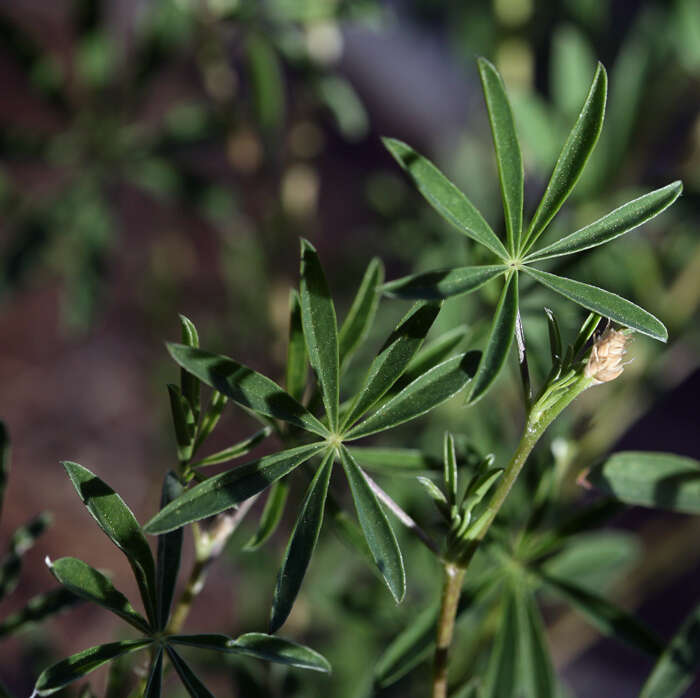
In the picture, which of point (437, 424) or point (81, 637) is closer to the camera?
point (437, 424)

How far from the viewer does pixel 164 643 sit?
1.57ft

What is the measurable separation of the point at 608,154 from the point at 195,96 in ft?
5.52

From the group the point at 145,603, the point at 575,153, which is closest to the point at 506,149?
the point at 575,153

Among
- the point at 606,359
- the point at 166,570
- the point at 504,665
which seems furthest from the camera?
the point at 504,665

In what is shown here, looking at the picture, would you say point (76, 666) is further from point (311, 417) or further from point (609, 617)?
point (609, 617)

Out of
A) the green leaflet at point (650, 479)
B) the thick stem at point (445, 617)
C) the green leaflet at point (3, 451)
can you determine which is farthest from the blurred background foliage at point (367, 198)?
the green leaflet at point (3, 451)

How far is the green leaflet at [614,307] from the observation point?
1.37 feet

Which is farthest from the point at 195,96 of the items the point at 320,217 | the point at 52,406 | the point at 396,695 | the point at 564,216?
the point at 396,695

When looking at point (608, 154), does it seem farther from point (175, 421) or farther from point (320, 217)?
point (320, 217)

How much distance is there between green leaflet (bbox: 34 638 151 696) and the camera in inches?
17.0

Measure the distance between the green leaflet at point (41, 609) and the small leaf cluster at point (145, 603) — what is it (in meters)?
0.10

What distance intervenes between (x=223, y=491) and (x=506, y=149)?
255mm

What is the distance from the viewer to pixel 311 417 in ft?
1.58

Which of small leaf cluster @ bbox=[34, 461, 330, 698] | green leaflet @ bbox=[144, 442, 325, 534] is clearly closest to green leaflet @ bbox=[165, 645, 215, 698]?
small leaf cluster @ bbox=[34, 461, 330, 698]
